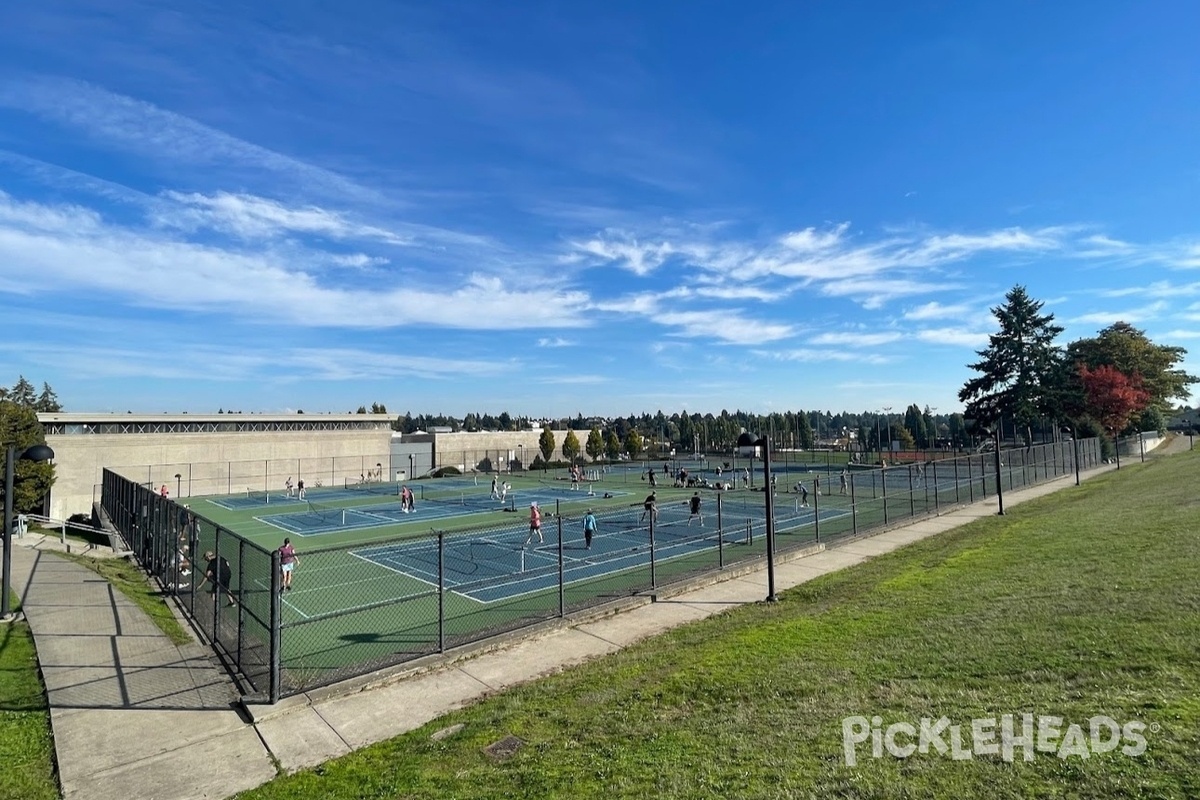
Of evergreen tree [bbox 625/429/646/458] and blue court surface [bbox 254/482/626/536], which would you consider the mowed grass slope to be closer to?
blue court surface [bbox 254/482/626/536]

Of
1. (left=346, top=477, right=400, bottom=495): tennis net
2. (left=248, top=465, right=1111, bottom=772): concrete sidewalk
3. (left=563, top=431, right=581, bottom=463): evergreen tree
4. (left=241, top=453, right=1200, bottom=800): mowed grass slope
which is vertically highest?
(left=563, top=431, right=581, bottom=463): evergreen tree

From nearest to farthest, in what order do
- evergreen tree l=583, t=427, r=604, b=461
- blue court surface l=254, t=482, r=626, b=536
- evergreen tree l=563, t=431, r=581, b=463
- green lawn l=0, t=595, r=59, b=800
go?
green lawn l=0, t=595, r=59, b=800 → blue court surface l=254, t=482, r=626, b=536 → evergreen tree l=563, t=431, r=581, b=463 → evergreen tree l=583, t=427, r=604, b=461

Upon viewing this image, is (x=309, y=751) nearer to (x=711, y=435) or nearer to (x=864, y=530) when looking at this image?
(x=864, y=530)

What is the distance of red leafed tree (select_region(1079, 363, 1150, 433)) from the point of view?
164 feet

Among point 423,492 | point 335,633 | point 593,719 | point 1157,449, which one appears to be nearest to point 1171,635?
point 593,719

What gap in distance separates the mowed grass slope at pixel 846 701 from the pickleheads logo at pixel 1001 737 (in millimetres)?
107

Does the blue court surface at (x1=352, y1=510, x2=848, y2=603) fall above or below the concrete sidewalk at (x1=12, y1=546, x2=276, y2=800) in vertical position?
below

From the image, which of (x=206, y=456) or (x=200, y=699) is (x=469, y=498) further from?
(x=200, y=699)

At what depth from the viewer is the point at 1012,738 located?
5297mm

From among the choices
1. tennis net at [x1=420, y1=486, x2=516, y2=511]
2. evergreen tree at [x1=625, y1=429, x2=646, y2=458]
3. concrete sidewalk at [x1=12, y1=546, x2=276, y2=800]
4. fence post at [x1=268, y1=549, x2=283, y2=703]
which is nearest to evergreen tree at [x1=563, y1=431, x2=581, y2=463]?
evergreen tree at [x1=625, y1=429, x2=646, y2=458]

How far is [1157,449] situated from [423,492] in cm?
6976

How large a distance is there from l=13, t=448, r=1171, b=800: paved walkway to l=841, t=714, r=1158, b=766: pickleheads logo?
5.18m

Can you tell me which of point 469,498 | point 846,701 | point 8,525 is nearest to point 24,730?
point 8,525

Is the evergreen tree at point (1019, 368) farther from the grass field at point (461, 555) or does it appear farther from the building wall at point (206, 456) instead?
the building wall at point (206, 456)
